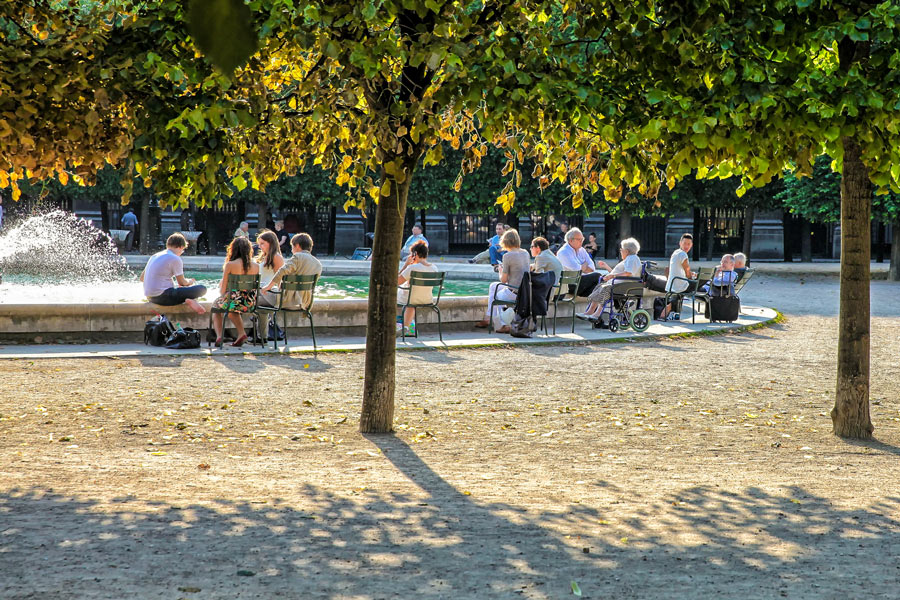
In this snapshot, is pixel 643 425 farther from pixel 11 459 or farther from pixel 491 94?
pixel 11 459

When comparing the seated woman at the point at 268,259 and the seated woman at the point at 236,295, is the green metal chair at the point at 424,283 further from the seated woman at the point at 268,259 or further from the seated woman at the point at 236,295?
the seated woman at the point at 236,295

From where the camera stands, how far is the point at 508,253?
49.5 ft

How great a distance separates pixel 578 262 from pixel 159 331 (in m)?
6.62

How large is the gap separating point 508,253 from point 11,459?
893cm

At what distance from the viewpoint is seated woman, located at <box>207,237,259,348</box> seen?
13.1m

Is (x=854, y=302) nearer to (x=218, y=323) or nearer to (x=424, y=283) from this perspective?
(x=424, y=283)

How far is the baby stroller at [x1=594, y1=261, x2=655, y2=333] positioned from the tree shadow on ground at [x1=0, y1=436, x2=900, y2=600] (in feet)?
30.4

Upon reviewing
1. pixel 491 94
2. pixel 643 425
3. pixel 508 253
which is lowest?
pixel 643 425

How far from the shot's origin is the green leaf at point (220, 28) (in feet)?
2.75

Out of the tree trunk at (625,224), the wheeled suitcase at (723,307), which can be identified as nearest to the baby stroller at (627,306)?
the wheeled suitcase at (723,307)

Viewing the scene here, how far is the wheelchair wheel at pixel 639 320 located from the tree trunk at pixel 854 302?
7291 millimetres

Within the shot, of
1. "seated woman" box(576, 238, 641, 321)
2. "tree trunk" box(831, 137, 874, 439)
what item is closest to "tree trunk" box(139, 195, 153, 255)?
"seated woman" box(576, 238, 641, 321)

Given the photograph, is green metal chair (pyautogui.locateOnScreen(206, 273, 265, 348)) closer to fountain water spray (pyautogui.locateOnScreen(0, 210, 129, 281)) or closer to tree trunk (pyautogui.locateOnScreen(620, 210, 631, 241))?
fountain water spray (pyautogui.locateOnScreen(0, 210, 129, 281))

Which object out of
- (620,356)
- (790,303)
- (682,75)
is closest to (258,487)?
(682,75)
